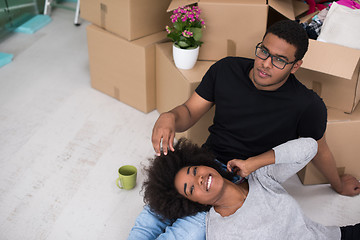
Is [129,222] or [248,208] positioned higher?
[248,208]

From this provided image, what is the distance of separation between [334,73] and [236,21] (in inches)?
23.8

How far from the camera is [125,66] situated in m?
2.62

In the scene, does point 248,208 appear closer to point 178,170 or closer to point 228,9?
point 178,170

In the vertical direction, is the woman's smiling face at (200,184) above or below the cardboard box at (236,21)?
below

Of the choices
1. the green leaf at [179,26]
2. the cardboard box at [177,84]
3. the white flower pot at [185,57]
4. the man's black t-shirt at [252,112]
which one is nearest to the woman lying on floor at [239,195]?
the man's black t-shirt at [252,112]

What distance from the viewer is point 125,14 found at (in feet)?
8.01

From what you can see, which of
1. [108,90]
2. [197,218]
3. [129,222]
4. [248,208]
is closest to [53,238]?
[129,222]

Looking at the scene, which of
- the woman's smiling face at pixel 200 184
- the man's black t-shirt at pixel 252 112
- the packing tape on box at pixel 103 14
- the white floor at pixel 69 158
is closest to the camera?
the woman's smiling face at pixel 200 184

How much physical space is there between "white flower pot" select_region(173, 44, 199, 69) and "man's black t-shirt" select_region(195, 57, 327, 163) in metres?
0.43

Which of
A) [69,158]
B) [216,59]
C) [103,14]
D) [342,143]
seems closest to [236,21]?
[216,59]

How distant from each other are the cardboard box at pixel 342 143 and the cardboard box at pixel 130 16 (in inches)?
47.1

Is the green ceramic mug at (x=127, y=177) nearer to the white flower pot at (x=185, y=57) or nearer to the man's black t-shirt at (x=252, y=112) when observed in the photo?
the man's black t-shirt at (x=252, y=112)

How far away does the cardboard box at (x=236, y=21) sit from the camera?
6.84ft

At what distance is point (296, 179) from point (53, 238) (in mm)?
1295
